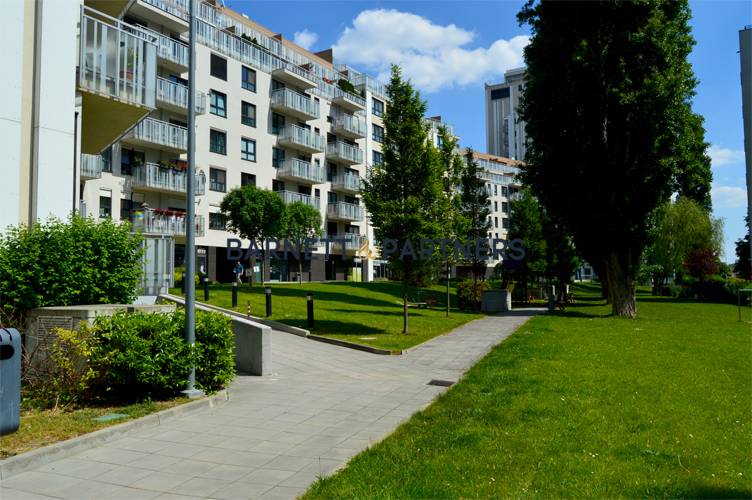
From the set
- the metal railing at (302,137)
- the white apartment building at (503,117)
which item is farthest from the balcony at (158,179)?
the white apartment building at (503,117)

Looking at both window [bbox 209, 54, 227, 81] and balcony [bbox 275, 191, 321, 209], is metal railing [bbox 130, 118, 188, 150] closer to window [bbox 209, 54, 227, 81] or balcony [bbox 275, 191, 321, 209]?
window [bbox 209, 54, 227, 81]

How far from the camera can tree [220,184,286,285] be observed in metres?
32.3

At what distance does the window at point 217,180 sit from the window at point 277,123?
22.0 feet

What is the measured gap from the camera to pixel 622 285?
25688mm

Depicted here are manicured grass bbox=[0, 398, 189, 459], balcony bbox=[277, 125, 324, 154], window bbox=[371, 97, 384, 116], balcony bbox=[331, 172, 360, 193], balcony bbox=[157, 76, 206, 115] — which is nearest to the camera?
manicured grass bbox=[0, 398, 189, 459]

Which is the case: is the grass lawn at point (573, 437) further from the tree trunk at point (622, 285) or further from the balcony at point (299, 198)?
the balcony at point (299, 198)

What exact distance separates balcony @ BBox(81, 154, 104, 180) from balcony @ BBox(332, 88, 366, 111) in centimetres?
2551

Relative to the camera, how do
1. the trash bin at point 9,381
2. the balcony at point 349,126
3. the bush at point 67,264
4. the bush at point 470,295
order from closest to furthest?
the trash bin at point 9,381
the bush at point 67,264
the bush at point 470,295
the balcony at point 349,126

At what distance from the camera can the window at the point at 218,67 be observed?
38.5m

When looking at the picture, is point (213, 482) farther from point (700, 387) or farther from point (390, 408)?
point (700, 387)

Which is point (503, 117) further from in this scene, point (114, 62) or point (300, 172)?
point (114, 62)

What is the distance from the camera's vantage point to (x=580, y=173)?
25.1 m

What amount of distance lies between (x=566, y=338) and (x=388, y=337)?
16.2 feet

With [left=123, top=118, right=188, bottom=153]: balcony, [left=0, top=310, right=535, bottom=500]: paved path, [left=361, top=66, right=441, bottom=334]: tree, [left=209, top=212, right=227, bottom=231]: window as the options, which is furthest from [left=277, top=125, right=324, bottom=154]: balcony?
[left=0, top=310, right=535, bottom=500]: paved path
